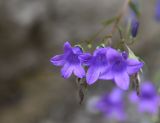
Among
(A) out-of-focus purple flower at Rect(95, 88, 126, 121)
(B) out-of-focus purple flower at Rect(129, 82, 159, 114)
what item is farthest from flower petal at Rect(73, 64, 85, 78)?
(A) out-of-focus purple flower at Rect(95, 88, 126, 121)

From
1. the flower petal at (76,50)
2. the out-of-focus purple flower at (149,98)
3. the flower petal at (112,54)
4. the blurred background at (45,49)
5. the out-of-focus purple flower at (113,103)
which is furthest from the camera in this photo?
the blurred background at (45,49)

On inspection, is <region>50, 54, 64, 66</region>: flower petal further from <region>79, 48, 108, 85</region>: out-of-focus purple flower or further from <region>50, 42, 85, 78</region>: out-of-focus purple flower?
<region>79, 48, 108, 85</region>: out-of-focus purple flower

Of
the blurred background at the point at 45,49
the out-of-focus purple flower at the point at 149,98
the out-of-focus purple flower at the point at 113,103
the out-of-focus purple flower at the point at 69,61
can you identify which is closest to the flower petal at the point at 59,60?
the out-of-focus purple flower at the point at 69,61

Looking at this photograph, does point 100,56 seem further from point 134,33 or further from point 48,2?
point 48,2

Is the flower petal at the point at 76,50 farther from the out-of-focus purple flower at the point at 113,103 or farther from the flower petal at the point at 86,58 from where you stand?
the out-of-focus purple flower at the point at 113,103

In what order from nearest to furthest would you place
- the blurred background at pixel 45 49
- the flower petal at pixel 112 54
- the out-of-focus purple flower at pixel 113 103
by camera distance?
the flower petal at pixel 112 54 < the out-of-focus purple flower at pixel 113 103 < the blurred background at pixel 45 49

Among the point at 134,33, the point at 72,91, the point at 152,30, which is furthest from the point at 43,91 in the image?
the point at 134,33

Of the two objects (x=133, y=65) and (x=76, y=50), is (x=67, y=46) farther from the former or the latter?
(x=133, y=65)
